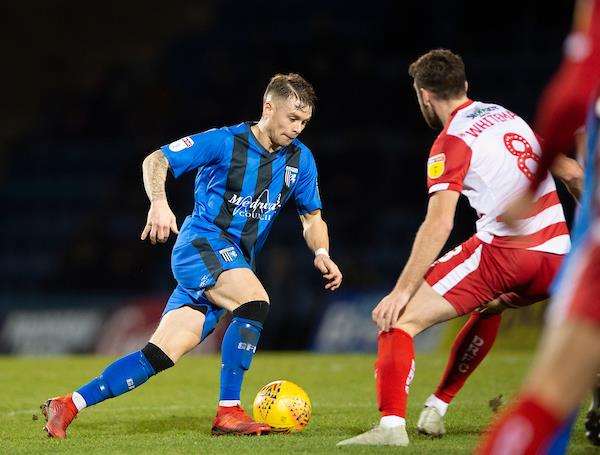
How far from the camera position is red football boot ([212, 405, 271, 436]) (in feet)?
19.7

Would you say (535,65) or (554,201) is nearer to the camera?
(554,201)

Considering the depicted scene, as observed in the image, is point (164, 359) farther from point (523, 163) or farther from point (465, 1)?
point (465, 1)

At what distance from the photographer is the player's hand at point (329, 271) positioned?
253 inches

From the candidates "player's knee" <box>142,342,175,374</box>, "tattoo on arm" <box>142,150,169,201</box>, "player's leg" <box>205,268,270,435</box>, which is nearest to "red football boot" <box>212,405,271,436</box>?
"player's leg" <box>205,268,270,435</box>

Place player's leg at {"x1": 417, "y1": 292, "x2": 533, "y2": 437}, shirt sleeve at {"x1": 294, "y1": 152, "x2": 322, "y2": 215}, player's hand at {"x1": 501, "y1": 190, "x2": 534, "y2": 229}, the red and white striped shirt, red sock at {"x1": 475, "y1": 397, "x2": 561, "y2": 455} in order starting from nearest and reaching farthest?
red sock at {"x1": 475, "y1": 397, "x2": 561, "y2": 455}
player's hand at {"x1": 501, "y1": 190, "x2": 534, "y2": 229}
the red and white striped shirt
player's leg at {"x1": 417, "y1": 292, "x2": 533, "y2": 437}
shirt sleeve at {"x1": 294, "y1": 152, "x2": 322, "y2": 215}

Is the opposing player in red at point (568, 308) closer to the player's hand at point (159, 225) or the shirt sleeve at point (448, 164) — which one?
the shirt sleeve at point (448, 164)

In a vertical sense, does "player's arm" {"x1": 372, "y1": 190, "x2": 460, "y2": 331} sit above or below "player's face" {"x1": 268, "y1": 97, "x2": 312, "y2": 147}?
below

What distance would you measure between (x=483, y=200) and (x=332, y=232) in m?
Result: 10.9

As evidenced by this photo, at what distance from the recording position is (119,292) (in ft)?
54.9

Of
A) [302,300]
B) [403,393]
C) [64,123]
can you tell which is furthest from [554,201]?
[64,123]

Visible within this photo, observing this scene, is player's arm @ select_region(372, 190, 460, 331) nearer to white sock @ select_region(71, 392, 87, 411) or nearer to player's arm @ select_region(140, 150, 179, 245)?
player's arm @ select_region(140, 150, 179, 245)

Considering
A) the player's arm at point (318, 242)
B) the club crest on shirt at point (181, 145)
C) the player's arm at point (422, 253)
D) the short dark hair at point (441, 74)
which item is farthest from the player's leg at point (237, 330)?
the short dark hair at point (441, 74)

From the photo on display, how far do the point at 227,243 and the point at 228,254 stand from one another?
0.35ft

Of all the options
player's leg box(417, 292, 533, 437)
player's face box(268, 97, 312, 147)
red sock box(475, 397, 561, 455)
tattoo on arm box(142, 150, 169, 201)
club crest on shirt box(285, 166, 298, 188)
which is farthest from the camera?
club crest on shirt box(285, 166, 298, 188)
